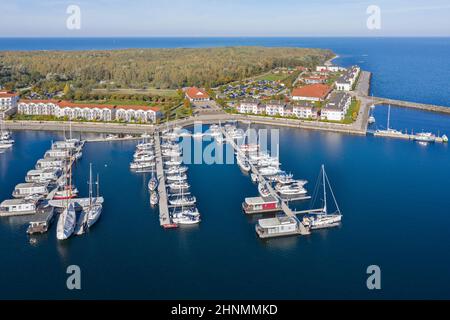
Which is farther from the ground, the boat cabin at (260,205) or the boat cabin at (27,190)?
the boat cabin at (27,190)

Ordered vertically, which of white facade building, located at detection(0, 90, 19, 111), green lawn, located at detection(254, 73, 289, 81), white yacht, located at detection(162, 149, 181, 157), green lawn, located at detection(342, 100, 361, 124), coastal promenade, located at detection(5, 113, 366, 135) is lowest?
white yacht, located at detection(162, 149, 181, 157)

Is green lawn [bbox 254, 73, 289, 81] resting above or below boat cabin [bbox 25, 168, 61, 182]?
above

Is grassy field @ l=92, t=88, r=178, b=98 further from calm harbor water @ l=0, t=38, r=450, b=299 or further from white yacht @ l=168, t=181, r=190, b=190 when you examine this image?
white yacht @ l=168, t=181, r=190, b=190

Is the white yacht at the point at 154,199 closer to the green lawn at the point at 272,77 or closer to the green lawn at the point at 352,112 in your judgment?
the green lawn at the point at 352,112

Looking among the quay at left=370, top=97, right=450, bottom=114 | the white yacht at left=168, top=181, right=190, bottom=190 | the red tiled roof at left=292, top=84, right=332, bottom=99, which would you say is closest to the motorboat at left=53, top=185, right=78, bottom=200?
the white yacht at left=168, top=181, right=190, bottom=190

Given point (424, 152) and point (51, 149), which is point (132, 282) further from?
point (424, 152)

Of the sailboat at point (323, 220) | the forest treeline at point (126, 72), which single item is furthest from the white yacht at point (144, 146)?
the forest treeline at point (126, 72)

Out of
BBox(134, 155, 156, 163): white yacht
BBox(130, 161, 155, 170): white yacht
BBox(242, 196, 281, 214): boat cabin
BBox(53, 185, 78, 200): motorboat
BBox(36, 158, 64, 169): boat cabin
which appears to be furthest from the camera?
BBox(134, 155, 156, 163): white yacht

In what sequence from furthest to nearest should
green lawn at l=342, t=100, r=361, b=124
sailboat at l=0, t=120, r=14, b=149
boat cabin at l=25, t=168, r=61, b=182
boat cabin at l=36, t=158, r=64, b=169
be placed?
1. green lawn at l=342, t=100, r=361, b=124
2. sailboat at l=0, t=120, r=14, b=149
3. boat cabin at l=36, t=158, r=64, b=169
4. boat cabin at l=25, t=168, r=61, b=182

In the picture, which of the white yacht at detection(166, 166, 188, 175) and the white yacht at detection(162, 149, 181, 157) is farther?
the white yacht at detection(162, 149, 181, 157)
